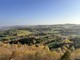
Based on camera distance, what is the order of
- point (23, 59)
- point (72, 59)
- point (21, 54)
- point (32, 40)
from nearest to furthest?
point (72, 59) < point (23, 59) < point (21, 54) < point (32, 40)

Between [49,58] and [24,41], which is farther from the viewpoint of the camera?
[24,41]

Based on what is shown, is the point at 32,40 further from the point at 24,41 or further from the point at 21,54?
the point at 21,54

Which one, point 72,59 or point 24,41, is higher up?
point 72,59

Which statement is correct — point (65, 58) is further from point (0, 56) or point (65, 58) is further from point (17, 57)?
point (0, 56)

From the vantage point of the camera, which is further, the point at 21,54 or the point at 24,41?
the point at 24,41

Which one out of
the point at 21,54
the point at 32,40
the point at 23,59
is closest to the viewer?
the point at 23,59

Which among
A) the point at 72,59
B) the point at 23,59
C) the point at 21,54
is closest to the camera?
the point at 72,59

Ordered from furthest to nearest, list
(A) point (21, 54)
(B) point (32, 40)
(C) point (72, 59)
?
1. (B) point (32, 40)
2. (A) point (21, 54)
3. (C) point (72, 59)

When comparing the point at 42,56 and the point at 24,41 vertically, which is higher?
the point at 42,56

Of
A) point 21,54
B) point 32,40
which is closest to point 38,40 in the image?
point 32,40
